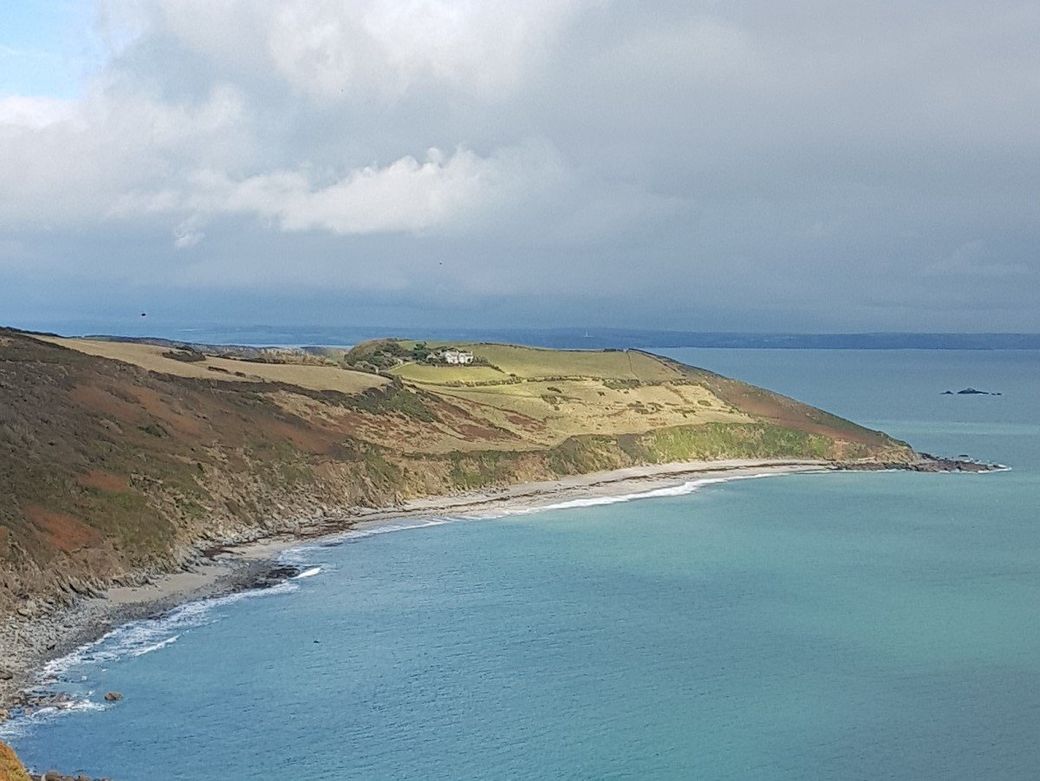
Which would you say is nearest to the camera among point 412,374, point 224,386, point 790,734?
point 790,734

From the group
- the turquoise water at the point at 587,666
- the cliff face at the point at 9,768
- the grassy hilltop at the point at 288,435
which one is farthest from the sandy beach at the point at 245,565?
the cliff face at the point at 9,768

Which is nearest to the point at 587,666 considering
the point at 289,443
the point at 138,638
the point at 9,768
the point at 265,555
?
the point at 138,638

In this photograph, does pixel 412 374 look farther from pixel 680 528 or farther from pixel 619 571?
pixel 619 571

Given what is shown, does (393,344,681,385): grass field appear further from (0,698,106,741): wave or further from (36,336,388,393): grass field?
(0,698,106,741): wave

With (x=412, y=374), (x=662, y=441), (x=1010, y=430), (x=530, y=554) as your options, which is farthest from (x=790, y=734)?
(x=1010, y=430)

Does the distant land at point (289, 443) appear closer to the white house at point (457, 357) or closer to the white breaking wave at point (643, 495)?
the white house at point (457, 357)
